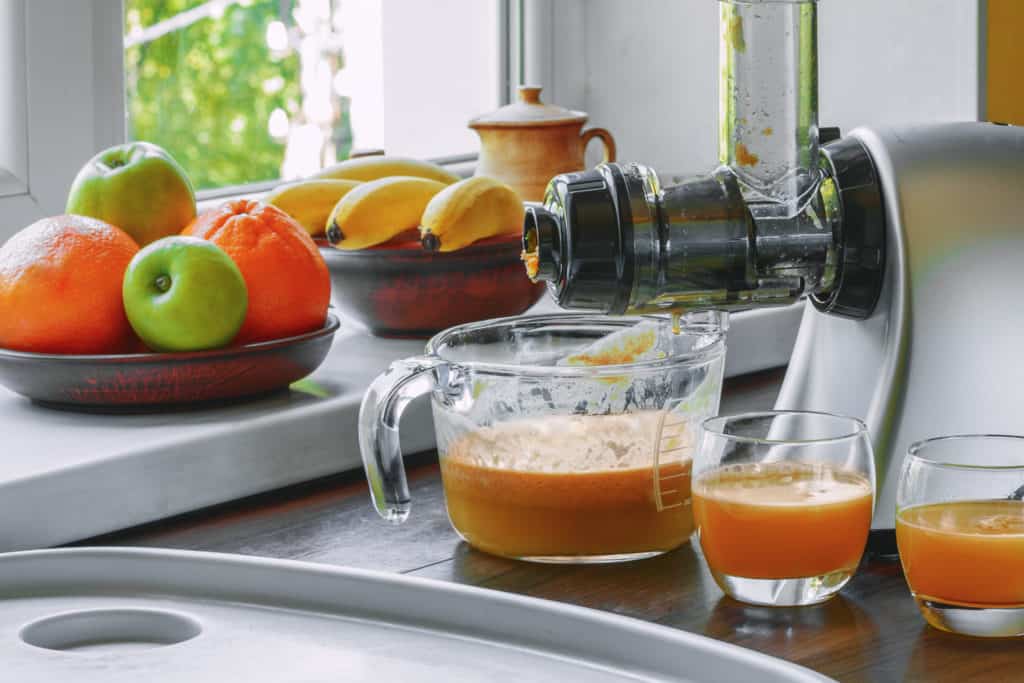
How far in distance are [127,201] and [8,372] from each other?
19cm

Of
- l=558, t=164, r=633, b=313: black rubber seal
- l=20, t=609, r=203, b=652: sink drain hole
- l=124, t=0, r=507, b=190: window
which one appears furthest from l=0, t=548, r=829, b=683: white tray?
l=124, t=0, r=507, b=190: window

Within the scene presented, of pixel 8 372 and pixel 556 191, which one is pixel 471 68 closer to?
pixel 8 372

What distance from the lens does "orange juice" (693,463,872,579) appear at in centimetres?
68

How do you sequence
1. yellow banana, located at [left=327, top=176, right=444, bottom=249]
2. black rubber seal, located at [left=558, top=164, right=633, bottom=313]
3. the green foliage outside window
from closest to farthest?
black rubber seal, located at [left=558, top=164, right=633, bottom=313], yellow banana, located at [left=327, top=176, right=444, bottom=249], the green foliage outside window

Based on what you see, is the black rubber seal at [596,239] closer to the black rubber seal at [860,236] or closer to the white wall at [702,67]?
the black rubber seal at [860,236]

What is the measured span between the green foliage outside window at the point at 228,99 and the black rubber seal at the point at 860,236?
2281 mm

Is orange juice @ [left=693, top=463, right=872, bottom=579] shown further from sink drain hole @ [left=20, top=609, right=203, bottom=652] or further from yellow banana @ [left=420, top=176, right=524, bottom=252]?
yellow banana @ [left=420, top=176, right=524, bottom=252]

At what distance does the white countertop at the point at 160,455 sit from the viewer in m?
0.85

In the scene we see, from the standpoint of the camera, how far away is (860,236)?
30.7 inches

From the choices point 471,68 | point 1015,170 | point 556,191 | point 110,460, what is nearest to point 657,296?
point 556,191

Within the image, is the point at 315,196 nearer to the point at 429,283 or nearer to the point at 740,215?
the point at 429,283

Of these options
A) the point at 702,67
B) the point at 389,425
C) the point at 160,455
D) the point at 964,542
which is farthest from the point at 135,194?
the point at 702,67

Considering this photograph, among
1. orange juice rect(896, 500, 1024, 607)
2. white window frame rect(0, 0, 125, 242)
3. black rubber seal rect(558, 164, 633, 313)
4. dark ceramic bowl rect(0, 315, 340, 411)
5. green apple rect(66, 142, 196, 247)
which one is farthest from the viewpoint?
white window frame rect(0, 0, 125, 242)

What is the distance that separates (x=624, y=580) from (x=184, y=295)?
14.5 inches
